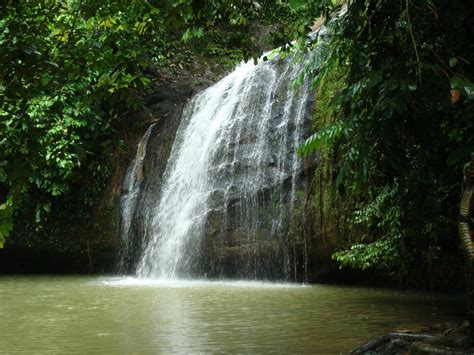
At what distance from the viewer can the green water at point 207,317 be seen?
18.0 ft

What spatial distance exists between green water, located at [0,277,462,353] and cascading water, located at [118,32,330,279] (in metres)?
1.15

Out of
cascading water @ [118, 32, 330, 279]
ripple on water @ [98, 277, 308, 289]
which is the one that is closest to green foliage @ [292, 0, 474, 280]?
ripple on water @ [98, 277, 308, 289]

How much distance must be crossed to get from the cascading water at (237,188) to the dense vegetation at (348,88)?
7.90 ft

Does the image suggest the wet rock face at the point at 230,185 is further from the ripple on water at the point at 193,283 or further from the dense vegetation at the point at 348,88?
the dense vegetation at the point at 348,88

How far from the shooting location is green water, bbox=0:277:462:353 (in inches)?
216

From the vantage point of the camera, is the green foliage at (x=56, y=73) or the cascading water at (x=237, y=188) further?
the cascading water at (x=237, y=188)

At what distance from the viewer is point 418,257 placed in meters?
7.97

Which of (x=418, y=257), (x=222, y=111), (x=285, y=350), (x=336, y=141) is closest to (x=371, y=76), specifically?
(x=336, y=141)

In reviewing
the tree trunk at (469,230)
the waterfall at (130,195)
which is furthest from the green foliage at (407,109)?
the waterfall at (130,195)

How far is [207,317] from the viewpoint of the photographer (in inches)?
273

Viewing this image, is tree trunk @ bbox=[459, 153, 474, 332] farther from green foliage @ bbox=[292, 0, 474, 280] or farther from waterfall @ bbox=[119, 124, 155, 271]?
waterfall @ bbox=[119, 124, 155, 271]

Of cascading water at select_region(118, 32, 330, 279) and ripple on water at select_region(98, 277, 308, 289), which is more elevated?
cascading water at select_region(118, 32, 330, 279)

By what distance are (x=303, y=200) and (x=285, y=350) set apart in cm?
596

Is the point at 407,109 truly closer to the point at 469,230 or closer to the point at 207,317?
the point at 469,230
